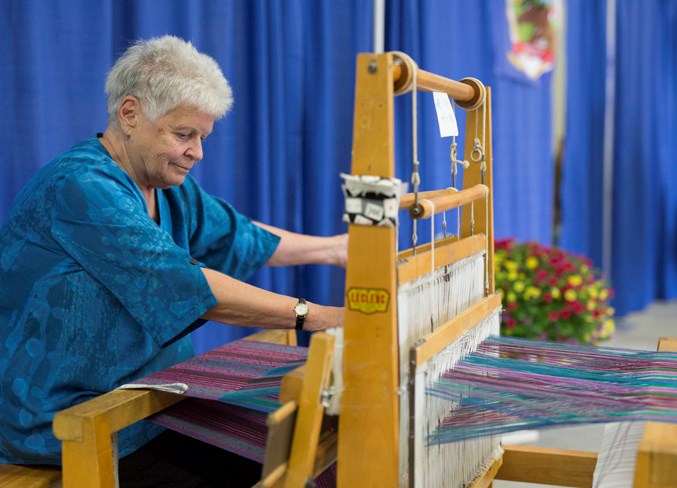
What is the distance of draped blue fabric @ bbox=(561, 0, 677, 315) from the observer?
616 cm

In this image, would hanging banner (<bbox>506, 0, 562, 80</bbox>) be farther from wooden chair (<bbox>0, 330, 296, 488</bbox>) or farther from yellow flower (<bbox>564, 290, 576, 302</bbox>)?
wooden chair (<bbox>0, 330, 296, 488</bbox>)

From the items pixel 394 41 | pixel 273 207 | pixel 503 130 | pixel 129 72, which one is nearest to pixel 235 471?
pixel 129 72

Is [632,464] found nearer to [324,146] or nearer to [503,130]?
[324,146]

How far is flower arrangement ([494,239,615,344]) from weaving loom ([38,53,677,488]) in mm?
2478

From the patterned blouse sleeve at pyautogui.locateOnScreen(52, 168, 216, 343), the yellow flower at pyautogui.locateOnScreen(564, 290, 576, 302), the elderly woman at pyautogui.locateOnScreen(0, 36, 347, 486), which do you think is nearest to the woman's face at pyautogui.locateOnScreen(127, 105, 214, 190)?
the elderly woman at pyautogui.locateOnScreen(0, 36, 347, 486)

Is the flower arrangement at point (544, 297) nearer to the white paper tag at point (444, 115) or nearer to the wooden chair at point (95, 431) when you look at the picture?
the white paper tag at point (444, 115)

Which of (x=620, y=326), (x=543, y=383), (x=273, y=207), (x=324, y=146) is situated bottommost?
(x=620, y=326)

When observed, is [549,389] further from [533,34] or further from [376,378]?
[533,34]

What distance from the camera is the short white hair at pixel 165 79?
1.61 meters

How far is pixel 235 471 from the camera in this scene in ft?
5.58

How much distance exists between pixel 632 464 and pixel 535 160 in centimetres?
438

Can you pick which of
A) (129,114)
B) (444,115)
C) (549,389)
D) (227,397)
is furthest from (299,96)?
(549,389)

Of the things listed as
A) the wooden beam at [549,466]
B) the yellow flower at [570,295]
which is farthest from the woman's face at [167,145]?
the yellow flower at [570,295]

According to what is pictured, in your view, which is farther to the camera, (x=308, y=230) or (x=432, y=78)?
(x=308, y=230)
